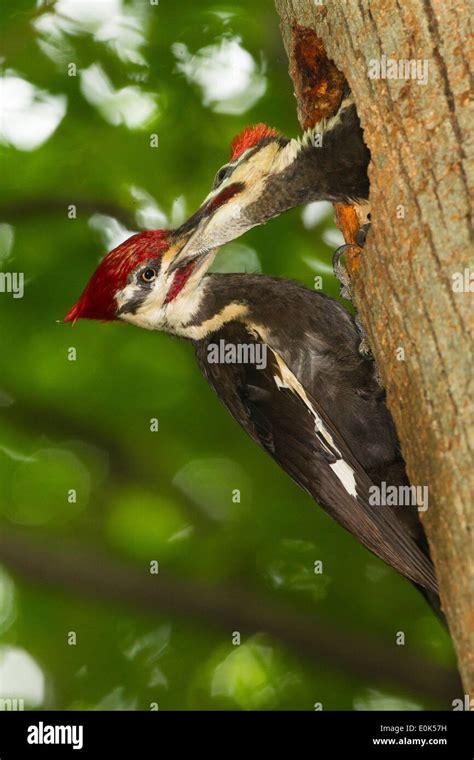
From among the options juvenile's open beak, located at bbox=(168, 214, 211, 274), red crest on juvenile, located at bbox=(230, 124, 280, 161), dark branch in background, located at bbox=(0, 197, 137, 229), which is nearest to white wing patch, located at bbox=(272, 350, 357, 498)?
juvenile's open beak, located at bbox=(168, 214, 211, 274)

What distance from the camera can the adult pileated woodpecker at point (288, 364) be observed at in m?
3.38

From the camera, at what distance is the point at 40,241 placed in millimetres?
4223

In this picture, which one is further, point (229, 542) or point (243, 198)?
point (229, 542)

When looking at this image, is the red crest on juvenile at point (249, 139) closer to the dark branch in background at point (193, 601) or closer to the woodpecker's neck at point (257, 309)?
the woodpecker's neck at point (257, 309)

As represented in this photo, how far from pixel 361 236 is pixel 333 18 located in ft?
2.02

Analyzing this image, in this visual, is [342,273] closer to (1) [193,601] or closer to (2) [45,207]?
(2) [45,207]

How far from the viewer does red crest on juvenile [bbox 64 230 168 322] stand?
345cm

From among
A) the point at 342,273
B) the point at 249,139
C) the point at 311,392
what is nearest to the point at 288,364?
the point at 311,392

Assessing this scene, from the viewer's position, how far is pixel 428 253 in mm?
2178
